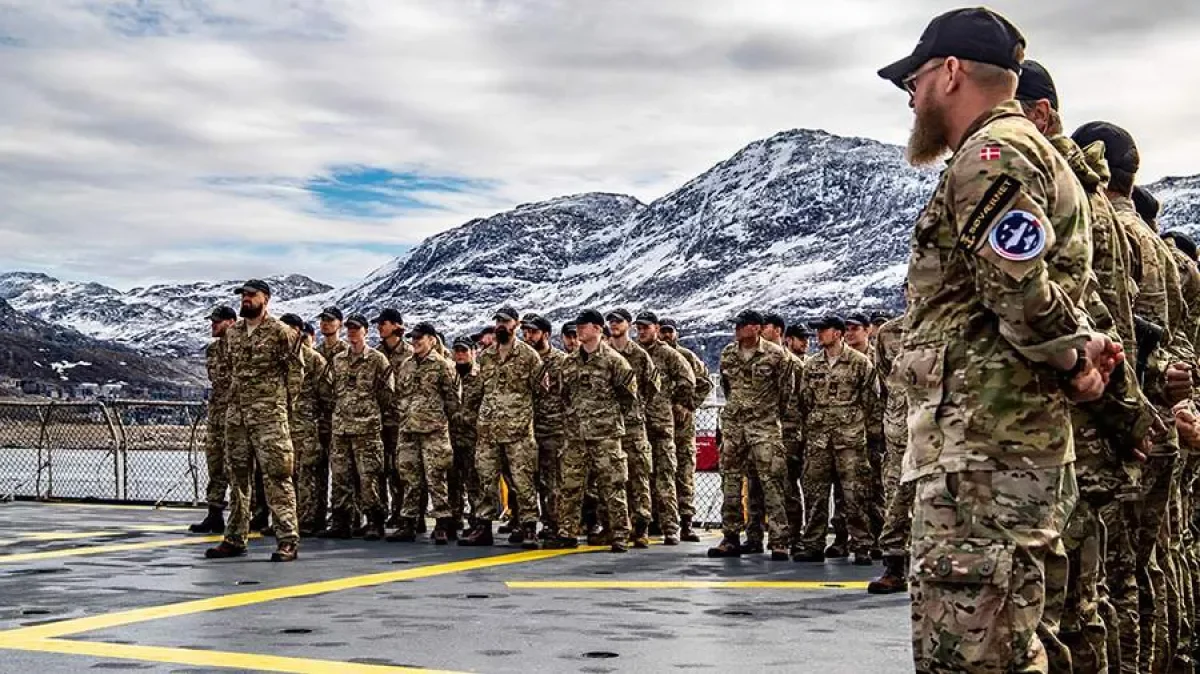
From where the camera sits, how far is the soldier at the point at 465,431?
12820 millimetres

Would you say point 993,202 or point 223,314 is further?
point 223,314

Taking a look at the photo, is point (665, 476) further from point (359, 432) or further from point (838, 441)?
point (359, 432)

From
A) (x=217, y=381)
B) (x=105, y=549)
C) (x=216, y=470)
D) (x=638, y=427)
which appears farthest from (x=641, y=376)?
(x=105, y=549)

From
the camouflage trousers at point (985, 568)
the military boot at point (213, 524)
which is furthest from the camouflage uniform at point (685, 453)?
the camouflage trousers at point (985, 568)

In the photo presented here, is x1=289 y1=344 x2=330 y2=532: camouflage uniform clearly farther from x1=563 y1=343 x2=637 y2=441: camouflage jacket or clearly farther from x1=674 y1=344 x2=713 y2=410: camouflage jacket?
x1=674 y1=344 x2=713 y2=410: camouflage jacket

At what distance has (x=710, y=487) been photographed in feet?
75.3

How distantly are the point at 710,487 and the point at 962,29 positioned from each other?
65.3 ft

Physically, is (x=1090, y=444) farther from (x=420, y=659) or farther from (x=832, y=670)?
(x=420, y=659)

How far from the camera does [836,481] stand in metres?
10.6

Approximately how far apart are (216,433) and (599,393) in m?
3.98

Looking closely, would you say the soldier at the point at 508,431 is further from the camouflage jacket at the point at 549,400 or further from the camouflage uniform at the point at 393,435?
the camouflage uniform at the point at 393,435

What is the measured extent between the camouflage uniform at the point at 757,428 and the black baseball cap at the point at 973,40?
7564 mm

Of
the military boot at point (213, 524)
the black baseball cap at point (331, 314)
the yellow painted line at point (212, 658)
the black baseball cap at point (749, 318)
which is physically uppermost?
the black baseball cap at point (331, 314)

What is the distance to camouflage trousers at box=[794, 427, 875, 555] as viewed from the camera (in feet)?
34.3
